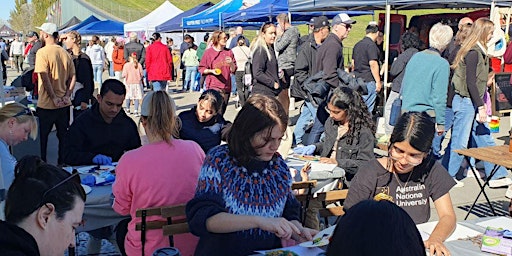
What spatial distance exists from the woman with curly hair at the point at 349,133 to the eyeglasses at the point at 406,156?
1338 mm

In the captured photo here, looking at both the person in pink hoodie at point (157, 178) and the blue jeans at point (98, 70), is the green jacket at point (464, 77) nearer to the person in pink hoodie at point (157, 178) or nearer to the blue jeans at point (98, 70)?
the person in pink hoodie at point (157, 178)

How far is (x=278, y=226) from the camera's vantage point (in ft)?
7.88

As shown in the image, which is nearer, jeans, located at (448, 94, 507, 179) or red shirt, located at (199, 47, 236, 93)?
jeans, located at (448, 94, 507, 179)

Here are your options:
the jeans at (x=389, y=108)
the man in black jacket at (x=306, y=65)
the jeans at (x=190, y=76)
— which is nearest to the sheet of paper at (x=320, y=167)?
the jeans at (x=389, y=108)

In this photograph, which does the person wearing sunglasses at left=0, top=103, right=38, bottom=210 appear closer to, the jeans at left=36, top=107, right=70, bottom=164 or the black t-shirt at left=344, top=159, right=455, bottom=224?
the black t-shirt at left=344, top=159, right=455, bottom=224

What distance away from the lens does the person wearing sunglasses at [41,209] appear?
1.83 m

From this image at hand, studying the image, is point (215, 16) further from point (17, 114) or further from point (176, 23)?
point (17, 114)

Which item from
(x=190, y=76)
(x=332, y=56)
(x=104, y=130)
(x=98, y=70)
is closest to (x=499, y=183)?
(x=332, y=56)

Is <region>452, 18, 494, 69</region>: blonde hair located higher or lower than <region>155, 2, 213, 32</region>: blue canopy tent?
lower

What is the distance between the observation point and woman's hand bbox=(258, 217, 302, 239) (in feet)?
7.89

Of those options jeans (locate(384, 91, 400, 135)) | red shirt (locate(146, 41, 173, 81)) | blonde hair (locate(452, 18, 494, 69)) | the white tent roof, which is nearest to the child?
red shirt (locate(146, 41, 173, 81))

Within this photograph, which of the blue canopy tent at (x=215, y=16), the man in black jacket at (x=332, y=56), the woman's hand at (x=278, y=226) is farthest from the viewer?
the blue canopy tent at (x=215, y=16)

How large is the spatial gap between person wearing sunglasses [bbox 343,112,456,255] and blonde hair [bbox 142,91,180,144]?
110cm

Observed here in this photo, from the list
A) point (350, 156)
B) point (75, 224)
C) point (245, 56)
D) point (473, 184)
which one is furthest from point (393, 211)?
point (245, 56)
